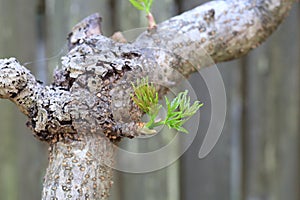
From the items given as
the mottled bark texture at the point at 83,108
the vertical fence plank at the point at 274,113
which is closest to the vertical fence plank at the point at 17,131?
the vertical fence plank at the point at 274,113

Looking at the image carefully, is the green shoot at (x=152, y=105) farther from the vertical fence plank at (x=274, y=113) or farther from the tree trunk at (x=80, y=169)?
the vertical fence plank at (x=274, y=113)

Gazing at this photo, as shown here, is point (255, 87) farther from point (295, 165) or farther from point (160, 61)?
point (160, 61)

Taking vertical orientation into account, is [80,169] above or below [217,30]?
below

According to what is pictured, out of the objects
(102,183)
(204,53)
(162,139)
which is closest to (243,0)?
(204,53)

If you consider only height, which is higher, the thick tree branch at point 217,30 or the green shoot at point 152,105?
the thick tree branch at point 217,30

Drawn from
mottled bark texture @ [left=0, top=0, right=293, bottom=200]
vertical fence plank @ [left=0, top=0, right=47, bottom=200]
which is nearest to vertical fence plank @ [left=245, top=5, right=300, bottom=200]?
vertical fence plank @ [left=0, top=0, right=47, bottom=200]

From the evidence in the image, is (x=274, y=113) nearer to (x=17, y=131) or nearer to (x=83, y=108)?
(x=17, y=131)

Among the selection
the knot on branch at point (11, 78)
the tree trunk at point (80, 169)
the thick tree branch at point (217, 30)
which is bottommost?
the tree trunk at point (80, 169)

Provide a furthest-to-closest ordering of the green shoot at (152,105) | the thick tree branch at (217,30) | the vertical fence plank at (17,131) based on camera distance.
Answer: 1. the vertical fence plank at (17,131)
2. the thick tree branch at (217,30)
3. the green shoot at (152,105)

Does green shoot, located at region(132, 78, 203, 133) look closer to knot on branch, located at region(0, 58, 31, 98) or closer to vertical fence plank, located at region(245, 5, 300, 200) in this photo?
knot on branch, located at region(0, 58, 31, 98)

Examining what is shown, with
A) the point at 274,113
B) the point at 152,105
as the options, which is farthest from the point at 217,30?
the point at 274,113

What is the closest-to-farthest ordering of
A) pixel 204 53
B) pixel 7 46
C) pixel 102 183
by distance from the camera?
pixel 102 183
pixel 204 53
pixel 7 46
